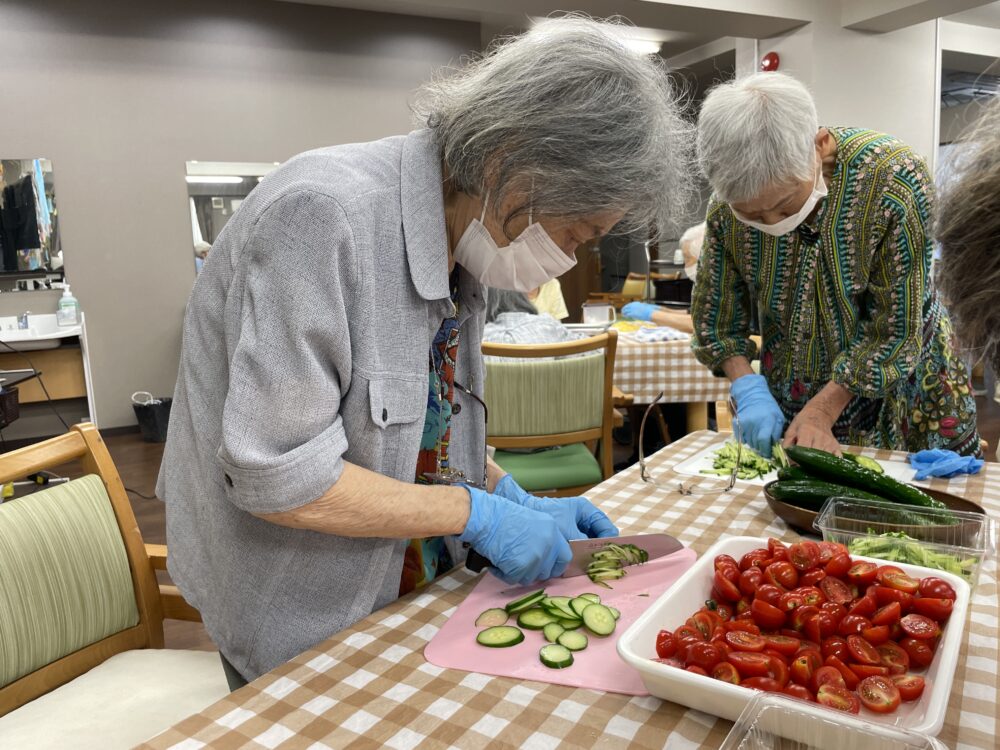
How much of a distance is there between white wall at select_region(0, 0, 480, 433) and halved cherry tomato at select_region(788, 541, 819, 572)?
5714mm

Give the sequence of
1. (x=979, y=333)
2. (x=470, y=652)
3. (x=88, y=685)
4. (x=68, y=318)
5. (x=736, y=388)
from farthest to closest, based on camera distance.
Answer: (x=68, y=318)
(x=736, y=388)
(x=88, y=685)
(x=470, y=652)
(x=979, y=333)

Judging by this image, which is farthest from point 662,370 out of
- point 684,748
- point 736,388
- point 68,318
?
point 68,318

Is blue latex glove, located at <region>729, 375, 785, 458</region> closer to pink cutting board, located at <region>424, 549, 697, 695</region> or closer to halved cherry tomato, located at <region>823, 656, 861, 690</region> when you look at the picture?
pink cutting board, located at <region>424, 549, 697, 695</region>

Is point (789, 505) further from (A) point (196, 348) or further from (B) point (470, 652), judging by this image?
(A) point (196, 348)

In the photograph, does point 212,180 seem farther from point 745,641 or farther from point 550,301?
point 745,641

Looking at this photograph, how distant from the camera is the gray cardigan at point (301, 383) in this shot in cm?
90

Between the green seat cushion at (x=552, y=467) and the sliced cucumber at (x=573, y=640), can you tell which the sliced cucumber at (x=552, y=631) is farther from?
the green seat cushion at (x=552, y=467)

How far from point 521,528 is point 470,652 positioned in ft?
0.64

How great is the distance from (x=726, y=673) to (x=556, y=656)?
0.21m

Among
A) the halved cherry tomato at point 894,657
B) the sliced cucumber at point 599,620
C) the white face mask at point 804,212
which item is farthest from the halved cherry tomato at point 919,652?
the white face mask at point 804,212

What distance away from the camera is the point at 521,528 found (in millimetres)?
1091

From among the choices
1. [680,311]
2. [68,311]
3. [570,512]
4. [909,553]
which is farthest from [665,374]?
[68,311]

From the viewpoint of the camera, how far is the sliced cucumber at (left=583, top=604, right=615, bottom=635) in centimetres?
99

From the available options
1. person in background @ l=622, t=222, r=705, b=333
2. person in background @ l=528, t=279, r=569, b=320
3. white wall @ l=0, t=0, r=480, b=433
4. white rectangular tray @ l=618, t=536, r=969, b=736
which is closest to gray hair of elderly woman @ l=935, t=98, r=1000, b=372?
white rectangular tray @ l=618, t=536, r=969, b=736
